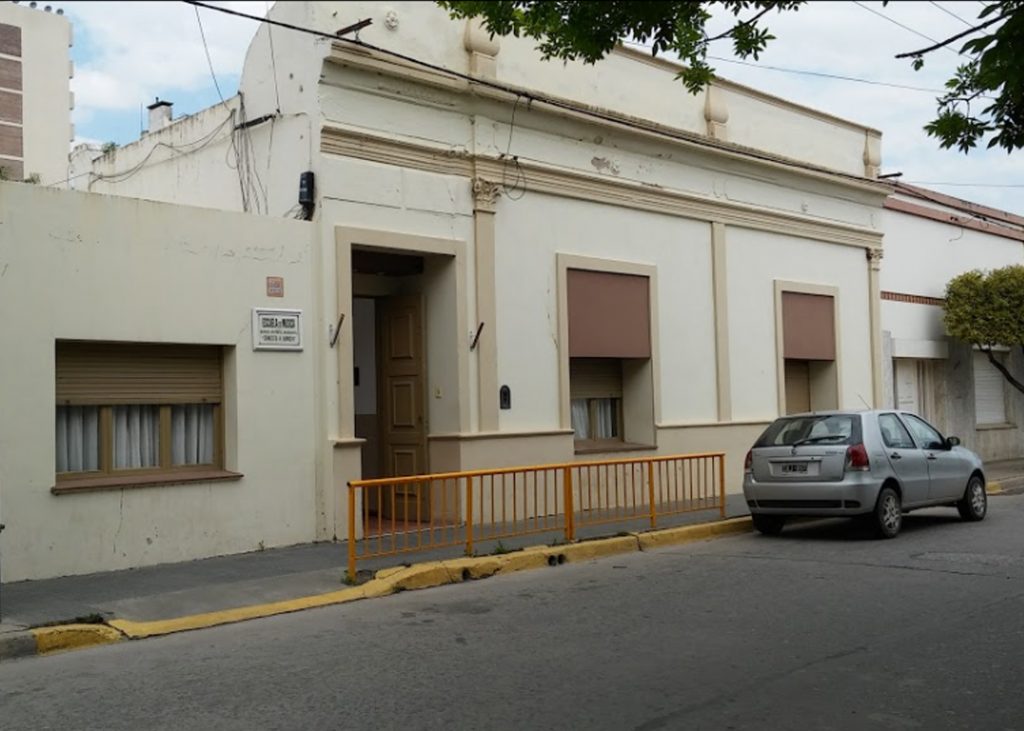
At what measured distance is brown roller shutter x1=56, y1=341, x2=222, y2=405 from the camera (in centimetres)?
1063

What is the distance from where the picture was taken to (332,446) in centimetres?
1220

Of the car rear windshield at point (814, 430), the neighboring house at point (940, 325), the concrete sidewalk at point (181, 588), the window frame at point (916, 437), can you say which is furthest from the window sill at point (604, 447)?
the neighboring house at point (940, 325)

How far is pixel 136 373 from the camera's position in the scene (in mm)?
11148

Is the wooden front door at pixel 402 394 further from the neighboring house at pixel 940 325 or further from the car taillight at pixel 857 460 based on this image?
the neighboring house at pixel 940 325

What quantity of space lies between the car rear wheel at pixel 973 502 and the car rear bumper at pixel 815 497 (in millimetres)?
2691

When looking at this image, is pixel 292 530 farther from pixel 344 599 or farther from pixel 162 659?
pixel 162 659

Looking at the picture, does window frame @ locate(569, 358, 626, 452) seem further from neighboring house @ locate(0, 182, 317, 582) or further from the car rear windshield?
neighboring house @ locate(0, 182, 317, 582)

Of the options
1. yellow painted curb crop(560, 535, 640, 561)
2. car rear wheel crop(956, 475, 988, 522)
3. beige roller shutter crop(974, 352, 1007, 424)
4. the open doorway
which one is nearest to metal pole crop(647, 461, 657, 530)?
yellow painted curb crop(560, 535, 640, 561)

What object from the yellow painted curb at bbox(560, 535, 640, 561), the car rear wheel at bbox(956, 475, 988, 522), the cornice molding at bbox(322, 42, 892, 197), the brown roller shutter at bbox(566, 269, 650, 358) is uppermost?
the cornice molding at bbox(322, 42, 892, 197)

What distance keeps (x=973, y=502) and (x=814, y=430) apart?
10.2 feet

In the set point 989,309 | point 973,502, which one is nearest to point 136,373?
point 973,502

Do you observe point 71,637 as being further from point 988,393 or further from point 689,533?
point 988,393

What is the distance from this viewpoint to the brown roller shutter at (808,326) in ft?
62.3

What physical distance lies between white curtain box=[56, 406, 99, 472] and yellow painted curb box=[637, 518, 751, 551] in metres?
6.10
